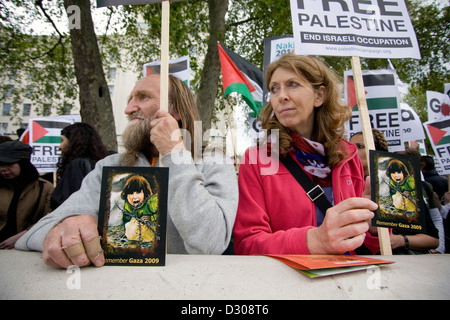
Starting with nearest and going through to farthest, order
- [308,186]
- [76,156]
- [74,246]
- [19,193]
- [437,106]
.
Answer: [74,246], [308,186], [19,193], [76,156], [437,106]

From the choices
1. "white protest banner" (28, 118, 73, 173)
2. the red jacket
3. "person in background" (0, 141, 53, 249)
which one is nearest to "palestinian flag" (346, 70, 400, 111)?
the red jacket

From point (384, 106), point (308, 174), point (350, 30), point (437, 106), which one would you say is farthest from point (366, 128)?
point (437, 106)

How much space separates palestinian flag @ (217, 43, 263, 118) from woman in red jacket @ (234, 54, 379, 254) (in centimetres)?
266

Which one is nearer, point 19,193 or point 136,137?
point 136,137

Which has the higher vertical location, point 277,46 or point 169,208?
point 277,46

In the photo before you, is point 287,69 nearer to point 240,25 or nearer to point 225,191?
point 225,191

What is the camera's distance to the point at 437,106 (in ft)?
18.0

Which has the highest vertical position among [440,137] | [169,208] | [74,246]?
[440,137]

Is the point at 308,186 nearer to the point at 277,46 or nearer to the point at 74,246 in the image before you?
the point at 74,246

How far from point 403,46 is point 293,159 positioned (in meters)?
0.92

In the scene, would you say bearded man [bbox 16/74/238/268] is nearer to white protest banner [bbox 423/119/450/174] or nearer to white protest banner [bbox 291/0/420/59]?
white protest banner [bbox 291/0/420/59]

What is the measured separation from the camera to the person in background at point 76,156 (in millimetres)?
2969

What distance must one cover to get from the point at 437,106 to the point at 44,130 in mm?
7431

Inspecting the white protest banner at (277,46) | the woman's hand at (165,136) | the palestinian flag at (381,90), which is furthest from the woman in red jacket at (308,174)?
the white protest banner at (277,46)
